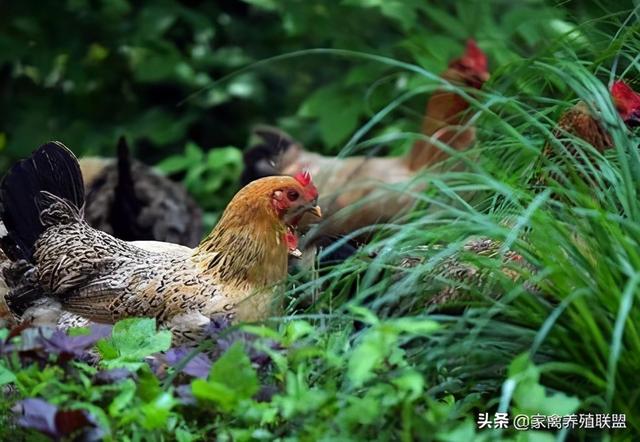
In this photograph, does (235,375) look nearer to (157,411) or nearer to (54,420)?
(157,411)

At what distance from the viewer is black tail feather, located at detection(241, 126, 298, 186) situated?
239 inches

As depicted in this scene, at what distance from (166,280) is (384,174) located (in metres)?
2.52

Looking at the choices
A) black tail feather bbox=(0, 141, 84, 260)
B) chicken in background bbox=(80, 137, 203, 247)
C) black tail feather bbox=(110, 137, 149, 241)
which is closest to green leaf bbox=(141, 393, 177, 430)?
black tail feather bbox=(0, 141, 84, 260)

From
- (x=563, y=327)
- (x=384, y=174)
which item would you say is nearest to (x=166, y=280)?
(x=563, y=327)

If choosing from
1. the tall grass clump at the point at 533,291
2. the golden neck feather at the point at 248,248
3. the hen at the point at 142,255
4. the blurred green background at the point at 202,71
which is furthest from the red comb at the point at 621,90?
the blurred green background at the point at 202,71

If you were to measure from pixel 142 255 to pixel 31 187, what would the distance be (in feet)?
1.59

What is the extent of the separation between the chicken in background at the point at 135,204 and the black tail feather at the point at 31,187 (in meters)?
1.57

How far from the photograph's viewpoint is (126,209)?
5.72 m

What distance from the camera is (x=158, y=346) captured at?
2777mm

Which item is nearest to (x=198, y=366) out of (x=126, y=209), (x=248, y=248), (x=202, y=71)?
(x=248, y=248)

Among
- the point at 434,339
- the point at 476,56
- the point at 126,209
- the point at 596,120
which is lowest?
the point at 434,339

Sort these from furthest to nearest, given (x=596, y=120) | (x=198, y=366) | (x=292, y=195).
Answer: (x=292, y=195)
(x=596, y=120)
(x=198, y=366)

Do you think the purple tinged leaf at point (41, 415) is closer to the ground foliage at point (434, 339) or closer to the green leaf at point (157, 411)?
the ground foliage at point (434, 339)

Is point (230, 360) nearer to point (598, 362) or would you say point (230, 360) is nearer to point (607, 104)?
point (598, 362)
